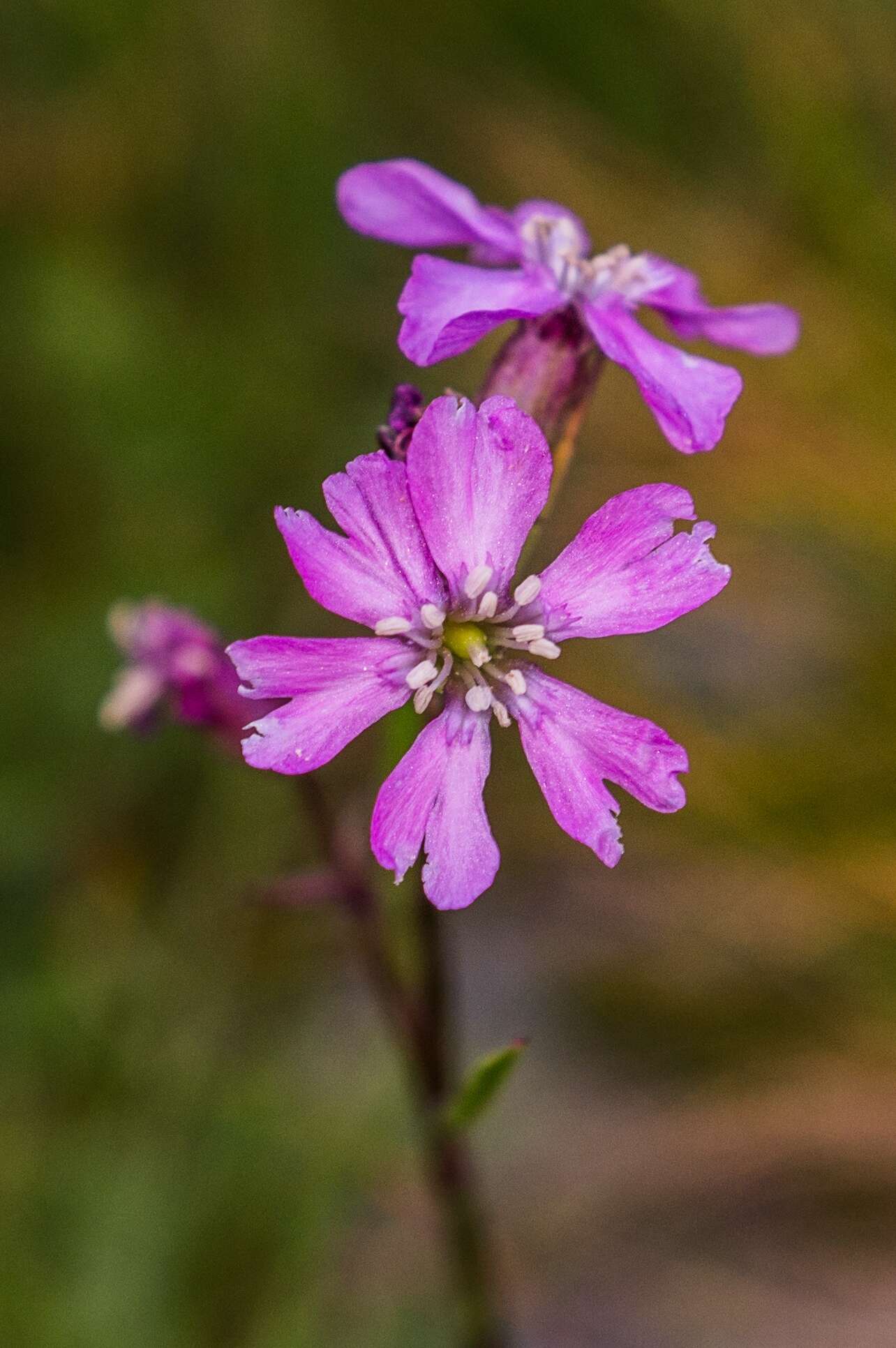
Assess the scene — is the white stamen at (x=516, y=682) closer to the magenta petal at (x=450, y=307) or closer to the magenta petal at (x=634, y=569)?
the magenta petal at (x=634, y=569)

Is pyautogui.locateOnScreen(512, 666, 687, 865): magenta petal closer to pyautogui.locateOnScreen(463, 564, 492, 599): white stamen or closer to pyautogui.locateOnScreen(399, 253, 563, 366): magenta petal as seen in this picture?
pyautogui.locateOnScreen(463, 564, 492, 599): white stamen

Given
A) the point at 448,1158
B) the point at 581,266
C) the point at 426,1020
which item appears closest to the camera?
the point at 581,266

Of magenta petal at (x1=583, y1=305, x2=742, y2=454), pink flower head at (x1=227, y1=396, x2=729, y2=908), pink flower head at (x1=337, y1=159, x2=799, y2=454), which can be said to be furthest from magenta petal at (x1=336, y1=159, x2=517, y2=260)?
pink flower head at (x1=227, y1=396, x2=729, y2=908)

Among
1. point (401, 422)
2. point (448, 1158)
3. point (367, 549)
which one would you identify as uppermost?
point (401, 422)

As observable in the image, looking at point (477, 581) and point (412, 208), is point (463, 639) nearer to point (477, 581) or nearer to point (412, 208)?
point (477, 581)

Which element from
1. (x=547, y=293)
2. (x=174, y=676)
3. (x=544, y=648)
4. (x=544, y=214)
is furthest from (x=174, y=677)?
(x=544, y=214)

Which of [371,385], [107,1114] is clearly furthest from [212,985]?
[371,385]

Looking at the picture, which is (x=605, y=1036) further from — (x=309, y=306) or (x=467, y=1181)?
(x=309, y=306)
